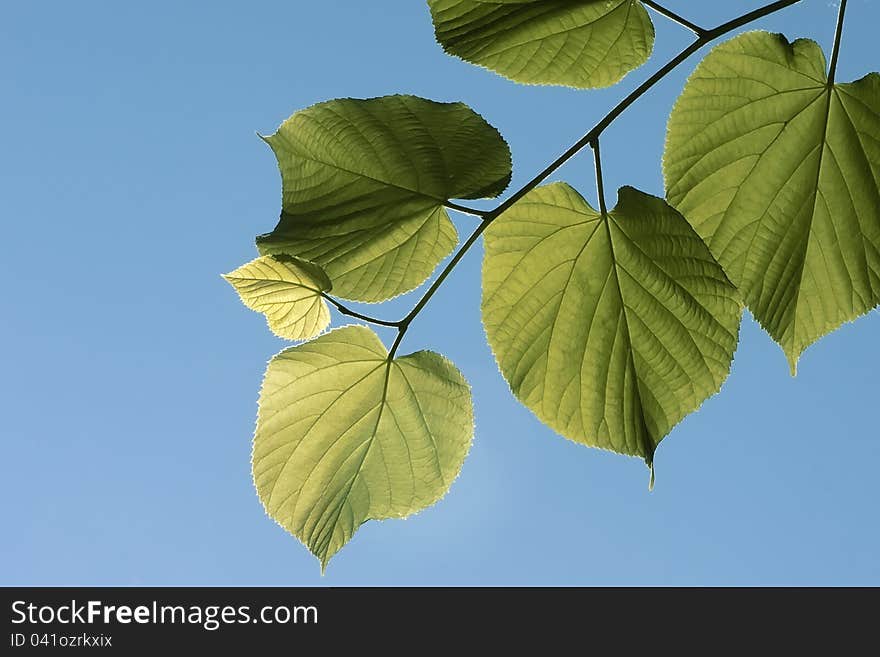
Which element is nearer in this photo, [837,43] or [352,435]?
[837,43]

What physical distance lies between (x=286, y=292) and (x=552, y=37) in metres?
0.27

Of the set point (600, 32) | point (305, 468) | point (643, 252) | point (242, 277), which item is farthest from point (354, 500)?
point (600, 32)

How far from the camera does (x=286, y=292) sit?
0.67 meters

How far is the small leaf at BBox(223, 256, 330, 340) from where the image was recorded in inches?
24.9

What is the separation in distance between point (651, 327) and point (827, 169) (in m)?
0.18

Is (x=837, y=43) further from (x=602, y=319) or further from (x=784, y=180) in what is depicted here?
(x=602, y=319)

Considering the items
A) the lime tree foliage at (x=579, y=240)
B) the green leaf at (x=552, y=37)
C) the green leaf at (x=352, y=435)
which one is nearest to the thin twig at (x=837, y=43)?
the lime tree foliage at (x=579, y=240)

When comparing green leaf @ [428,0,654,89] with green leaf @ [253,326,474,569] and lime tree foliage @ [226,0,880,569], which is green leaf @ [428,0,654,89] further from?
green leaf @ [253,326,474,569]

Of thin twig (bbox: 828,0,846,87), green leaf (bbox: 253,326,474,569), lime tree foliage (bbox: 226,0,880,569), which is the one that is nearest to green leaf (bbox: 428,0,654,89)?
lime tree foliage (bbox: 226,0,880,569)

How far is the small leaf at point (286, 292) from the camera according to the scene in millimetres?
631

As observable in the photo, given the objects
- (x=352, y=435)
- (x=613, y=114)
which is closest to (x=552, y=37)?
(x=613, y=114)

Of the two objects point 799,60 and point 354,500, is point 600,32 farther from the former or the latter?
point 354,500

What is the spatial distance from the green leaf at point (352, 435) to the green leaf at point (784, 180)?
0.78ft

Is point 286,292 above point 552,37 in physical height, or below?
below
